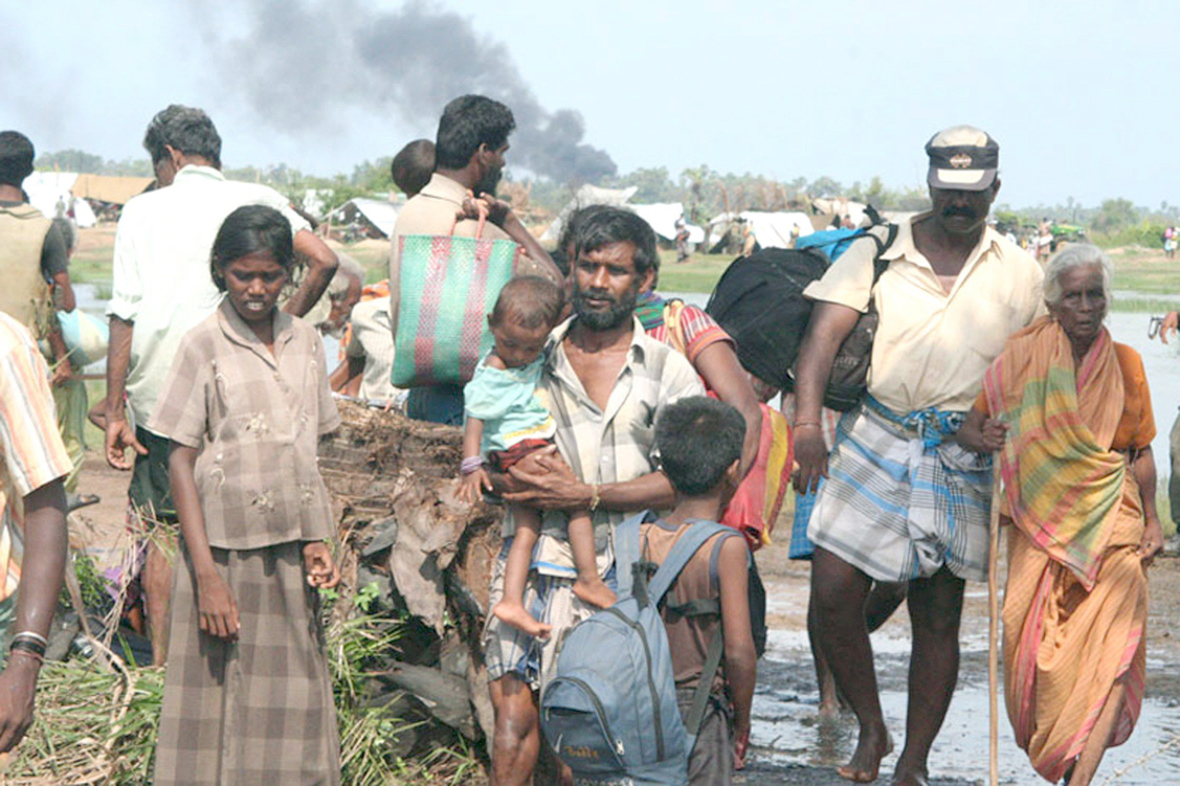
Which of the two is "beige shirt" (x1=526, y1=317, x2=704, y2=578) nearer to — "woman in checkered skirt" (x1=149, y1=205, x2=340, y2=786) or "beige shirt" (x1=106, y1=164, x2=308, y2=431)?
"woman in checkered skirt" (x1=149, y1=205, x2=340, y2=786)

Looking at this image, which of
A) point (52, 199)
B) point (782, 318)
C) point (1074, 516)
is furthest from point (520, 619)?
point (52, 199)

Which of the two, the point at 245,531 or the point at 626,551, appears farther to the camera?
the point at 245,531

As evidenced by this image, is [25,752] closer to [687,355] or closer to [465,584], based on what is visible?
[465,584]

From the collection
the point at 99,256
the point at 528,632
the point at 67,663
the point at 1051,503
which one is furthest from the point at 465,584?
the point at 99,256

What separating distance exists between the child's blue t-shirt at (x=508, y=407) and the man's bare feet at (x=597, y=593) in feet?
1.30

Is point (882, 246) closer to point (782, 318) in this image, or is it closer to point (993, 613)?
point (782, 318)

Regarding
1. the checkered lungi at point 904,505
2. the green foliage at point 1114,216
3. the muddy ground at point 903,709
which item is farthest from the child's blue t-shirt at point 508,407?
the green foliage at point 1114,216

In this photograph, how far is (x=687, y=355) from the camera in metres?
4.65

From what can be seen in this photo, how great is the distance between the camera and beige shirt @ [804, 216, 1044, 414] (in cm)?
536

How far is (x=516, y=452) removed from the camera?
431cm

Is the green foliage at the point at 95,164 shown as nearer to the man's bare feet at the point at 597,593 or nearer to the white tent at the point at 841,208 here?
the white tent at the point at 841,208

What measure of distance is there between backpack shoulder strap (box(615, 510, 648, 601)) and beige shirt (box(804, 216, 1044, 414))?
5.15 feet

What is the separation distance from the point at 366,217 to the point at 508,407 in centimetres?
4672

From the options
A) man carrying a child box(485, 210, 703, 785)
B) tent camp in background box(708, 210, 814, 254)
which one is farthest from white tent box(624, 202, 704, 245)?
man carrying a child box(485, 210, 703, 785)
